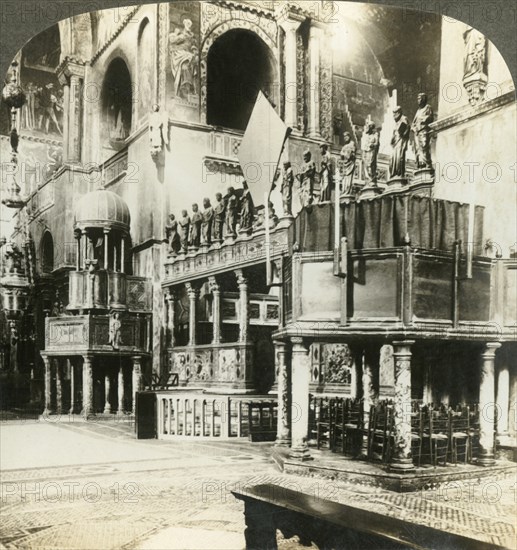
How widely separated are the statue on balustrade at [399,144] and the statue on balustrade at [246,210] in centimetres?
99

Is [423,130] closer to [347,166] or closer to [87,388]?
[347,166]

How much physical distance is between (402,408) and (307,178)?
1669 millimetres

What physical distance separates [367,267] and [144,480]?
81.2 inches

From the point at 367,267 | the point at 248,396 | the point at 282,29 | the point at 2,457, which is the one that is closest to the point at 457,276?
the point at 367,267

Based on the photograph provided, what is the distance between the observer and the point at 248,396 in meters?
6.62

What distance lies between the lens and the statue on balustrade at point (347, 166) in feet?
15.8

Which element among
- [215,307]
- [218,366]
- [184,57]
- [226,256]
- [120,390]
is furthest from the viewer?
[218,366]

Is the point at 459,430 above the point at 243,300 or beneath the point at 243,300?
beneath

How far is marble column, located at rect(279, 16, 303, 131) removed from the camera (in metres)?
4.88

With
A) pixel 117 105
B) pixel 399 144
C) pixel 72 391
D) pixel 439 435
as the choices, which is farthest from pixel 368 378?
pixel 117 105

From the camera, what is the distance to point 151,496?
4.75 meters

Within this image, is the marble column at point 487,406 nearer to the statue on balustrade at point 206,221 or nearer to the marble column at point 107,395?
the statue on balustrade at point 206,221


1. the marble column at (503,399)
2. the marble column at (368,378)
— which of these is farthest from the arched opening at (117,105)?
the marble column at (503,399)

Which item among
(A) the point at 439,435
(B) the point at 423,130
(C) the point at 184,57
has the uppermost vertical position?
(C) the point at 184,57
